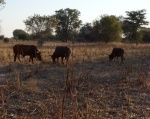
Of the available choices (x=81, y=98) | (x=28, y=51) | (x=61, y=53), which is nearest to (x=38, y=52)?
(x=28, y=51)

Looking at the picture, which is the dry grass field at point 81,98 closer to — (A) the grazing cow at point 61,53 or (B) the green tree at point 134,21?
(A) the grazing cow at point 61,53

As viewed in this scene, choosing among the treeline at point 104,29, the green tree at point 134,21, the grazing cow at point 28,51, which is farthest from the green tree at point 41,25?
the grazing cow at point 28,51

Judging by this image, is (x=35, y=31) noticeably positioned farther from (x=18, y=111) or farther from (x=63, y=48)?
(x=18, y=111)

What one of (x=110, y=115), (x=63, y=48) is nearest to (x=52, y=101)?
(x=110, y=115)

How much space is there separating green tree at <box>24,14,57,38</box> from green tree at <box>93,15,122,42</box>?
28.1ft

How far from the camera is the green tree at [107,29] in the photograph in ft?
191

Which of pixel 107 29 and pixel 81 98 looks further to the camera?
pixel 107 29

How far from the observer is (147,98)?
336 inches

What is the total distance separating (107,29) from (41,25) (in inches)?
500

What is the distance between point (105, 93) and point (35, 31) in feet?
180

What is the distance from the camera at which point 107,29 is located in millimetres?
59281

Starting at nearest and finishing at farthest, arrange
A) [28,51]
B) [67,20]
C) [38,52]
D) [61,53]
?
1. [61,53]
2. [38,52]
3. [28,51]
4. [67,20]

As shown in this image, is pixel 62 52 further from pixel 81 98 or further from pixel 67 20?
pixel 67 20

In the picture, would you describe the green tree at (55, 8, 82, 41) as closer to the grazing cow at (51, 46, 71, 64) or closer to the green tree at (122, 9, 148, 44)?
the green tree at (122, 9, 148, 44)
